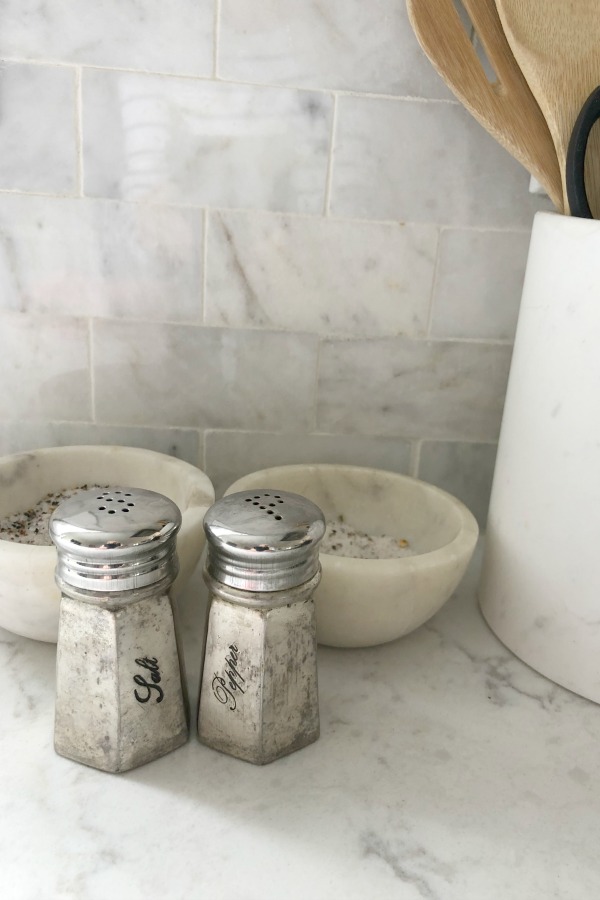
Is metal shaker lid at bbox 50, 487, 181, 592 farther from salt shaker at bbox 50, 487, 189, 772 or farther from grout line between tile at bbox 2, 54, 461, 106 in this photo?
grout line between tile at bbox 2, 54, 461, 106

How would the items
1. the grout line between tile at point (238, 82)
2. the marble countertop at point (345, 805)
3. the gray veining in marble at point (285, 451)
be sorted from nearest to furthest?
the marble countertop at point (345, 805), the grout line between tile at point (238, 82), the gray veining in marble at point (285, 451)

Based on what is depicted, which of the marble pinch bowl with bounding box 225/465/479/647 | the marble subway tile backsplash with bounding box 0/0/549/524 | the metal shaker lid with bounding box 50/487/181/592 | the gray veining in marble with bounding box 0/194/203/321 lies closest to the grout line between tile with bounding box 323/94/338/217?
the marble subway tile backsplash with bounding box 0/0/549/524

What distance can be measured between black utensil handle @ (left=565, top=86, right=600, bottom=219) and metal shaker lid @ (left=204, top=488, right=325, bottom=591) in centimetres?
25

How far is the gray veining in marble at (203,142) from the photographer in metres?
0.60

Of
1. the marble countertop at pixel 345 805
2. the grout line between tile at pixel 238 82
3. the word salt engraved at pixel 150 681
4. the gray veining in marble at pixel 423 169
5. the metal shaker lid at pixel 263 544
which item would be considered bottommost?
the marble countertop at pixel 345 805

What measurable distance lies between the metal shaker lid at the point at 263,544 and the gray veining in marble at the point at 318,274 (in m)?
0.26

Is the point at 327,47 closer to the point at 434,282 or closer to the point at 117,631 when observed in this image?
the point at 434,282

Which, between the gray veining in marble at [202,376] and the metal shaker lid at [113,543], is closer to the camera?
the metal shaker lid at [113,543]

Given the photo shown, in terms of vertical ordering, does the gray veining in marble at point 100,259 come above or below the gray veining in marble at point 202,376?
above

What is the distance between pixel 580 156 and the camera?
0.49 meters

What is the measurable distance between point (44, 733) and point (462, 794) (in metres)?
0.25

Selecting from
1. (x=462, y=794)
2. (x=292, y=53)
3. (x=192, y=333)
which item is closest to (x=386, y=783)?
(x=462, y=794)

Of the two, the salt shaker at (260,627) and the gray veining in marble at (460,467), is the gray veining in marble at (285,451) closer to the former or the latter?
the gray veining in marble at (460,467)

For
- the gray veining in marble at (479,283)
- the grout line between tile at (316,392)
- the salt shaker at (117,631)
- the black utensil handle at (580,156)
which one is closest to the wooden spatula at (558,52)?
the black utensil handle at (580,156)
